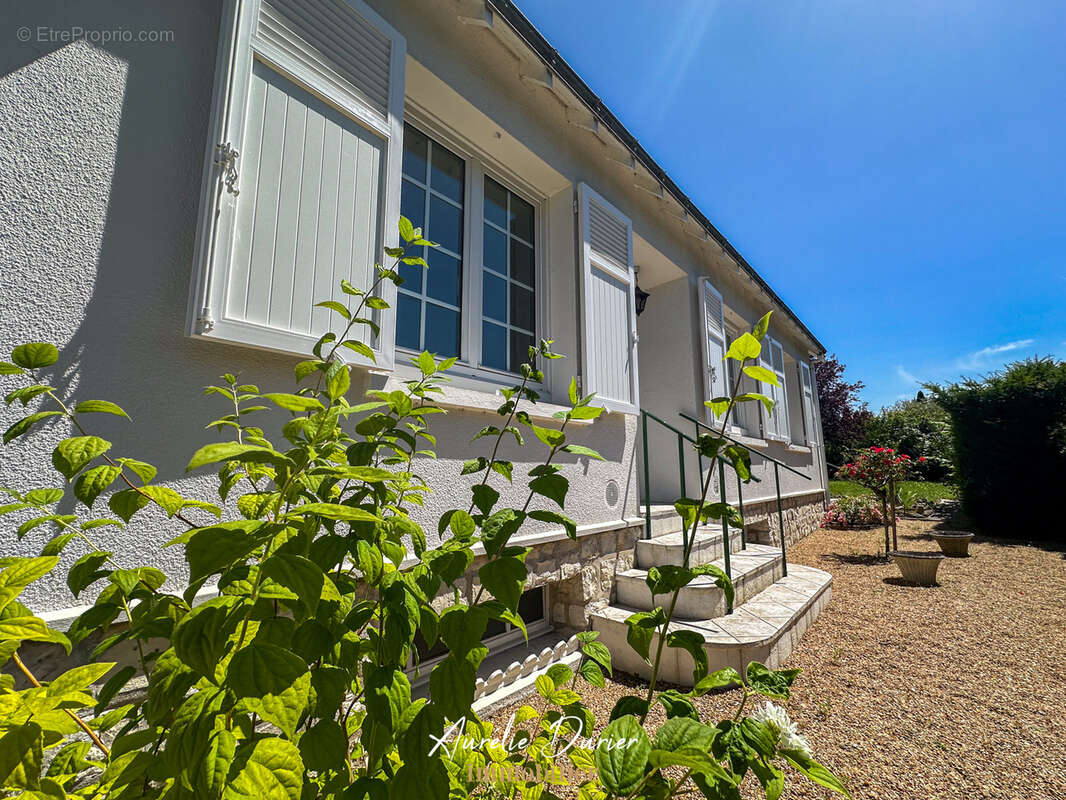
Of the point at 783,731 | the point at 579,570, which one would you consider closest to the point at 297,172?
the point at 783,731

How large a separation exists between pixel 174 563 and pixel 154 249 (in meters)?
1.03

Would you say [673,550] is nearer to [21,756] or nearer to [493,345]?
[493,345]

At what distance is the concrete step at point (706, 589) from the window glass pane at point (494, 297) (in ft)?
6.39

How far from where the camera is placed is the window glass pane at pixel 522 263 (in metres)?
3.45

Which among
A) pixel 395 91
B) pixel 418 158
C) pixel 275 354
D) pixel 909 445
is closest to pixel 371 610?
pixel 275 354

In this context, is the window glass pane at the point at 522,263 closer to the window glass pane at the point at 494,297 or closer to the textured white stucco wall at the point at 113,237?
the window glass pane at the point at 494,297

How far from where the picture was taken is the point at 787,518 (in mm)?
6836

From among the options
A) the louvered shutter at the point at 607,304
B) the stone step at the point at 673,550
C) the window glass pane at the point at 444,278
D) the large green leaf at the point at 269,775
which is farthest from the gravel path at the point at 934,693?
the window glass pane at the point at 444,278

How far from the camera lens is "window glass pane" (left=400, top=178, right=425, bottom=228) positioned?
2.74 metres

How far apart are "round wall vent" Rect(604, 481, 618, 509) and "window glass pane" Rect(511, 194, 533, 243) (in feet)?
6.35

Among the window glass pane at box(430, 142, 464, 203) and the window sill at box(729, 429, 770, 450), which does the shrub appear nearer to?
the window sill at box(729, 429, 770, 450)

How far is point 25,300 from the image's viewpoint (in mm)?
1312

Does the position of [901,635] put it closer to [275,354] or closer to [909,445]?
[275,354]

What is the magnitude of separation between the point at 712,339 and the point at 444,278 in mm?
3522
